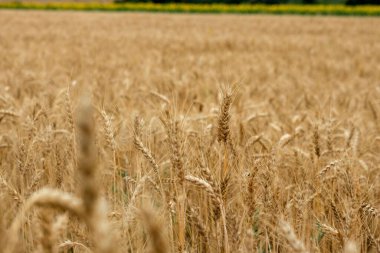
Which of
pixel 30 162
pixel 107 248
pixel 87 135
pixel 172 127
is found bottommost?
pixel 30 162

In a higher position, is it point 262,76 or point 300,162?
point 300,162

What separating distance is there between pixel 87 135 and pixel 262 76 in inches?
219

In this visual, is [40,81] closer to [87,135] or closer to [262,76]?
[262,76]

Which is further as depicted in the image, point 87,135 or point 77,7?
point 77,7

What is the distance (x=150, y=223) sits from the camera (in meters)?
0.53

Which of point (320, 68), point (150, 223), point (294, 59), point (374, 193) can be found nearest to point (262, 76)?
point (320, 68)

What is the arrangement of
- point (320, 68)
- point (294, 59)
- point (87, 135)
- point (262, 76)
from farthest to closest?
point (294, 59)
point (320, 68)
point (262, 76)
point (87, 135)

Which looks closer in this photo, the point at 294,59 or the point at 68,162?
the point at 68,162

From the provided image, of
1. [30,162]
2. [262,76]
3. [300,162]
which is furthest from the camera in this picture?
[262,76]

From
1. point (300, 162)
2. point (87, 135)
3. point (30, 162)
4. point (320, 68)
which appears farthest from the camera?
point (320, 68)

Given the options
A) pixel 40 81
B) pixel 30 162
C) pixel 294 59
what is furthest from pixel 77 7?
pixel 30 162

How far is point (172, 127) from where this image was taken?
1351 millimetres

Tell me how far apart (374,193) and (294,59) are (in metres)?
6.52

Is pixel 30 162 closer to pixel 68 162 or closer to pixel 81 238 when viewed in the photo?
pixel 68 162
